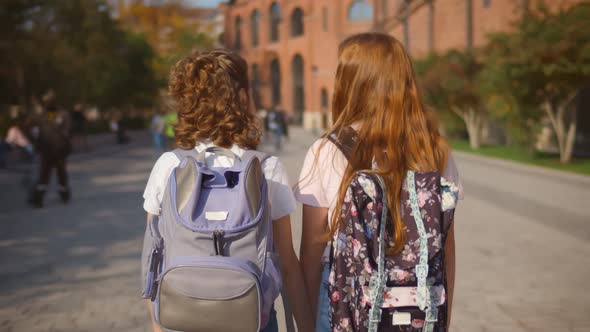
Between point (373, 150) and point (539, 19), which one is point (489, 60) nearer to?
point (539, 19)

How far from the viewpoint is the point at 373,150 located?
209cm

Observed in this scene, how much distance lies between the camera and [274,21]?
68.1 meters

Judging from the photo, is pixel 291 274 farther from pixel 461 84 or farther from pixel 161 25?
pixel 161 25

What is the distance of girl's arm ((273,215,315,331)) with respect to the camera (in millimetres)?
2238

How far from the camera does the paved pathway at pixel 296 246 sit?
4809 millimetres

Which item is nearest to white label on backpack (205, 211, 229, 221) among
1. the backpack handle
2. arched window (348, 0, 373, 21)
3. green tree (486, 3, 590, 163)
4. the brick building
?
the backpack handle

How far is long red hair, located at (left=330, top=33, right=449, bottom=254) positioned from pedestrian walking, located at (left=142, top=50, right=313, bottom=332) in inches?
10.8

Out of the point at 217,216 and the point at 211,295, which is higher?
the point at 217,216

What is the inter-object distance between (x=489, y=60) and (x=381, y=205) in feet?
59.2

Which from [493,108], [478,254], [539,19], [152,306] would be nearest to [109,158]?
[493,108]

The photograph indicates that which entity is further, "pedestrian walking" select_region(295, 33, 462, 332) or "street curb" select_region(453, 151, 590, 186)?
"street curb" select_region(453, 151, 590, 186)

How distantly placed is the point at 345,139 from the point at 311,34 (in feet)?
195

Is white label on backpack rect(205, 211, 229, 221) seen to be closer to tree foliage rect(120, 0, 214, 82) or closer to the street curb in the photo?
the street curb

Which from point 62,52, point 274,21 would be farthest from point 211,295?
point 274,21
